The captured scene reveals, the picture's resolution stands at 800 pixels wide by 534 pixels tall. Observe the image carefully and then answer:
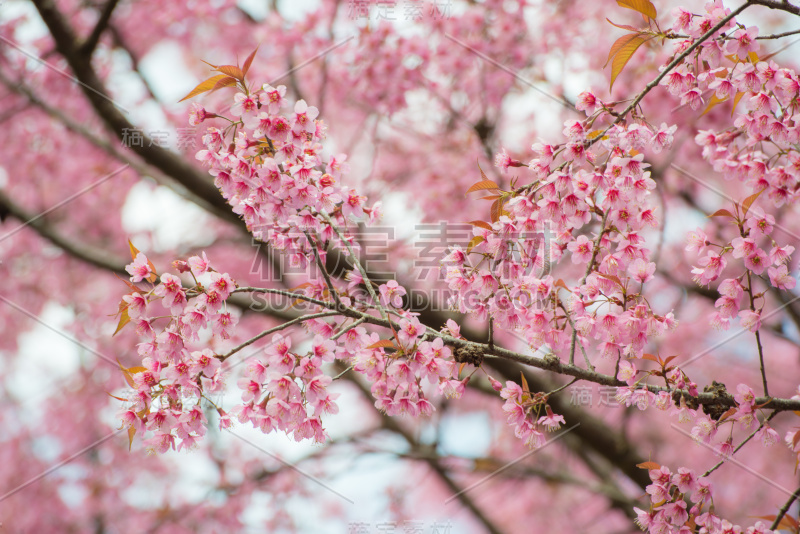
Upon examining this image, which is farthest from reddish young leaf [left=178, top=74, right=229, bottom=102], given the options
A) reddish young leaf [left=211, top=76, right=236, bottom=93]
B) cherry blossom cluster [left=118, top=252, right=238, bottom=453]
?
cherry blossom cluster [left=118, top=252, right=238, bottom=453]

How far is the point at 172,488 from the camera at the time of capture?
322 inches

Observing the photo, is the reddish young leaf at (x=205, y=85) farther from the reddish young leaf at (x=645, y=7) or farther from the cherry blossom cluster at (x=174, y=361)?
the reddish young leaf at (x=645, y=7)

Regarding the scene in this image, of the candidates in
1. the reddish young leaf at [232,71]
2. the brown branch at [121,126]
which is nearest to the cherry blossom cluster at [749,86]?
the reddish young leaf at [232,71]

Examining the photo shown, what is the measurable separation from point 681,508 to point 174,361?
1635 mm

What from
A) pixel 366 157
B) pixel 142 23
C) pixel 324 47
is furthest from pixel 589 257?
pixel 142 23

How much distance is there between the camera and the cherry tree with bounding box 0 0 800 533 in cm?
170

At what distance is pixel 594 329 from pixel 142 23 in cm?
698

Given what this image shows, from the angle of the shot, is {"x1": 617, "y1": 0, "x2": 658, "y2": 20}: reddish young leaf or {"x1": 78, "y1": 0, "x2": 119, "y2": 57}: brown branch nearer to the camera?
{"x1": 617, "y1": 0, "x2": 658, "y2": 20}: reddish young leaf

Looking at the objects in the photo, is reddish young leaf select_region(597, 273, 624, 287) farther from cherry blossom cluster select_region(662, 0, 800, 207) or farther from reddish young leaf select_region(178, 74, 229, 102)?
reddish young leaf select_region(178, 74, 229, 102)

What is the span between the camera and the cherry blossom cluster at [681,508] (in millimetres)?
1756

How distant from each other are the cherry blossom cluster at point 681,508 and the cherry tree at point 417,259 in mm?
10

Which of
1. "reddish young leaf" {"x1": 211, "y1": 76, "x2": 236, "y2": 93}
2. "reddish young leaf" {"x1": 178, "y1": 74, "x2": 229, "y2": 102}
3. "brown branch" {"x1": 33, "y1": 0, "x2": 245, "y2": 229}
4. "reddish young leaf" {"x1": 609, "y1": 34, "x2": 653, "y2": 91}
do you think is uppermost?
"brown branch" {"x1": 33, "y1": 0, "x2": 245, "y2": 229}

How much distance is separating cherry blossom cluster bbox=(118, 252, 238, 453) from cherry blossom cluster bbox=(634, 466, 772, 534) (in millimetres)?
1411

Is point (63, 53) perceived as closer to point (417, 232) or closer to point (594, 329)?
point (417, 232)
